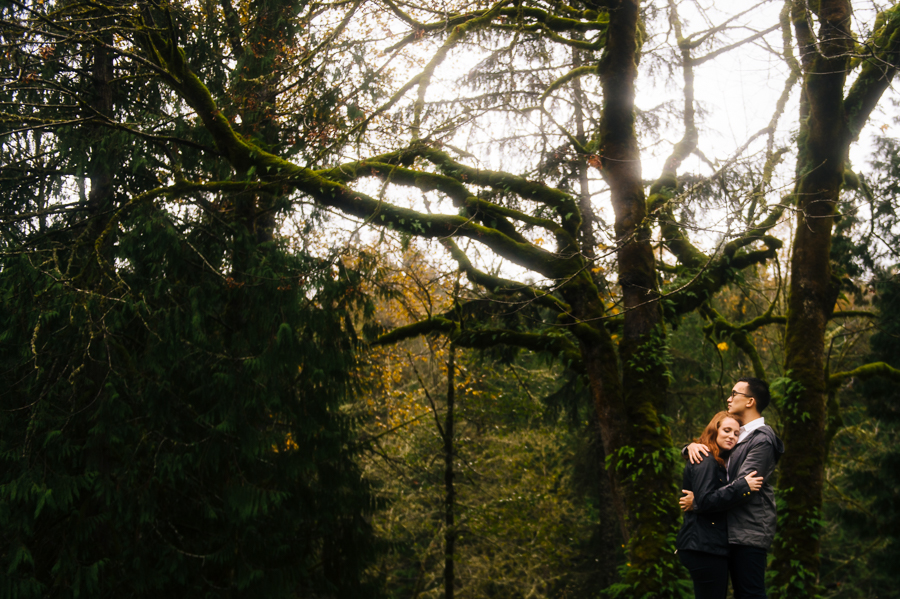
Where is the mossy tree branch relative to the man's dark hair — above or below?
above

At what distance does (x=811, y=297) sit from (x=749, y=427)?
4091mm

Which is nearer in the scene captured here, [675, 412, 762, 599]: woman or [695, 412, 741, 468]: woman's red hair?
[675, 412, 762, 599]: woman

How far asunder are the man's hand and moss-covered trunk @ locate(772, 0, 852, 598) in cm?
355

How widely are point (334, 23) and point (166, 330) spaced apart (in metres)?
4.05

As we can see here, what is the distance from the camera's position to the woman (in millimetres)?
2812

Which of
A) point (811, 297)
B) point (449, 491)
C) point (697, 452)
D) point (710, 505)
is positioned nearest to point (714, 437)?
point (697, 452)

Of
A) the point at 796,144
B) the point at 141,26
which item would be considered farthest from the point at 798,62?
the point at 141,26

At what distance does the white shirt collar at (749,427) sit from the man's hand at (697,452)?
171 millimetres

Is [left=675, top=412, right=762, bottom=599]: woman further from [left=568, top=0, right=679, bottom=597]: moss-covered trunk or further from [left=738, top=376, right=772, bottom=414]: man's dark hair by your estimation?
[left=568, top=0, right=679, bottom=597]: moss-covered trunk

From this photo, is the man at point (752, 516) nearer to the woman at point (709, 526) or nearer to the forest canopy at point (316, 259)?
the woman at point (709, 526)

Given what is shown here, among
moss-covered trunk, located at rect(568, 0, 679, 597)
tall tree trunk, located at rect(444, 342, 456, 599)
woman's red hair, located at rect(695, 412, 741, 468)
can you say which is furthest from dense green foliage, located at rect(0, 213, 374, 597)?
woman's red hair, located at rect(695, 412, 741, 468)

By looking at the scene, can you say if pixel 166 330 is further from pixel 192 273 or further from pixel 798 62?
pixel 798 62

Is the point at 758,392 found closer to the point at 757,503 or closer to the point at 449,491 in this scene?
the point at 757,503

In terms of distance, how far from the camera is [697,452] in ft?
10.1
